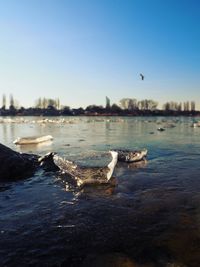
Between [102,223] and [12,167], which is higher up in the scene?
[12,167]

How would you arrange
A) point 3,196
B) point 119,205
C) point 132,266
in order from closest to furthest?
point 132,266, point 119,205, point 3,196

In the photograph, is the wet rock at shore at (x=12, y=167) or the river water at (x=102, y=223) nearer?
the river water at (x=102, y=223)

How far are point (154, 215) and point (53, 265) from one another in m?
3.59

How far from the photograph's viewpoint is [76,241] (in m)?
6.84

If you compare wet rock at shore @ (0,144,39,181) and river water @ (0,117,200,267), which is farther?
wet rock at shore @ (0,144,39,181)

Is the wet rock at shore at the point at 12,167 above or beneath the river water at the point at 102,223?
above

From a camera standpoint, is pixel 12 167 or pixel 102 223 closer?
pixel 102 223

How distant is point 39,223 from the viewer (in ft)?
25.8

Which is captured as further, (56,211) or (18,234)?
(56,211)

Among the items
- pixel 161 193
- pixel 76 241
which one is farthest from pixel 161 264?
pixel 161 193

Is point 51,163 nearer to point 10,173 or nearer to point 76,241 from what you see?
point 10,173

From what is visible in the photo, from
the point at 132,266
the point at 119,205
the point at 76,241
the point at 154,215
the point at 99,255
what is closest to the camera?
the point at 132,266

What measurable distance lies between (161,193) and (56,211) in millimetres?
3967

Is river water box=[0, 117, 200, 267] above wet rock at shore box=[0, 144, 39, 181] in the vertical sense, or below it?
below
